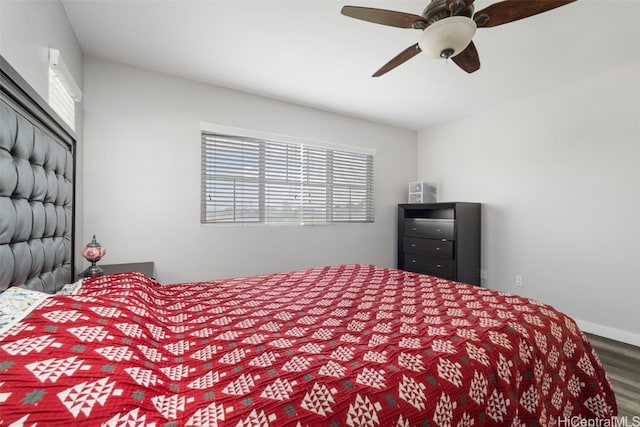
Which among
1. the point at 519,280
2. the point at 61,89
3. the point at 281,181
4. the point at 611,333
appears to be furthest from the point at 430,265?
the point at 61,89

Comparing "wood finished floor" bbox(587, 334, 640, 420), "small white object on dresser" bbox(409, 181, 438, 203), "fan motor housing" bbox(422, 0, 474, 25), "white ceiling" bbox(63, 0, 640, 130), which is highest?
"white ceiling" bbox(63, 0, 640, 130)

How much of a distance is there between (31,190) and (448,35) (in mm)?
2068

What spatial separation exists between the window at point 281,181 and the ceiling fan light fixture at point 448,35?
227cm

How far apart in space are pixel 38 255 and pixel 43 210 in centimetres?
22

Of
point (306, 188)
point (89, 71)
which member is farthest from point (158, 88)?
point (306, 188)

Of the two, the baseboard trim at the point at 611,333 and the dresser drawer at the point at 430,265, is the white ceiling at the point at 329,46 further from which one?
the baseboard trim at the point at 611,333

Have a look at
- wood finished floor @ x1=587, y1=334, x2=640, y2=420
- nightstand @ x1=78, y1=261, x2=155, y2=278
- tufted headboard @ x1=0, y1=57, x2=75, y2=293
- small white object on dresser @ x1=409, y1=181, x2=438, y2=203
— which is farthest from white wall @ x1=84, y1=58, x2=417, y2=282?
wood finished floor @ x1=587, y1=334, x2=640, y2=420

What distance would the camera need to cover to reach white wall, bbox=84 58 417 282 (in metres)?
2.68

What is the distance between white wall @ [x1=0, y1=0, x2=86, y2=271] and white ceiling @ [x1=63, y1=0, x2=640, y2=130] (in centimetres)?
21

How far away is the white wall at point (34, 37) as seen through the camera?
1.24 metres

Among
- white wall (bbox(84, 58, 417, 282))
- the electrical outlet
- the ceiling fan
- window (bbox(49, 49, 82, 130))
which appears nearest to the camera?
the ceiling fan

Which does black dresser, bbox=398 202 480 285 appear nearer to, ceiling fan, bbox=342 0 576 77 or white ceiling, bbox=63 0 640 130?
white ceiling, bbox=63 0 640 130

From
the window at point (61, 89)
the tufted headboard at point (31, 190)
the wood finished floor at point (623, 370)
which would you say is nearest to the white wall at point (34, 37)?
the window at point (61, 89)

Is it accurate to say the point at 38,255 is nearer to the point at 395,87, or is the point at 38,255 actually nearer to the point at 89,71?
the point at 89,71
